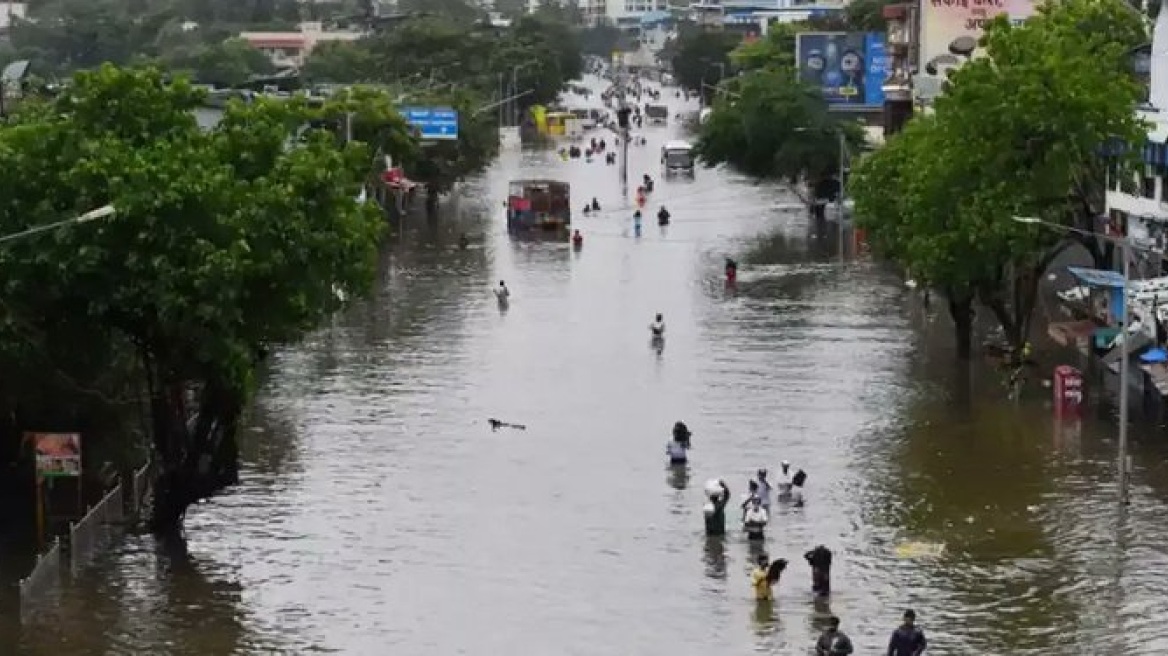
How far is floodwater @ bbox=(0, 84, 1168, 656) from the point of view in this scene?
32.5 m

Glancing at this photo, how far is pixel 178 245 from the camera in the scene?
3569 cm

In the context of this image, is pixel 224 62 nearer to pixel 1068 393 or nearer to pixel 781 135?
pixel 781 135

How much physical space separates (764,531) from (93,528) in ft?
34.5

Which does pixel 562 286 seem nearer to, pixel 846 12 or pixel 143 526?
pixel 143 526

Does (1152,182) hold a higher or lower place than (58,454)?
higher

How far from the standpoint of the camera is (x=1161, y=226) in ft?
192

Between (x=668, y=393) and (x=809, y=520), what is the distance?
14.1 m

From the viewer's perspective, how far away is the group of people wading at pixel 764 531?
97.0 ft

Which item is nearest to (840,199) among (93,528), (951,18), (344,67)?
(951,18)

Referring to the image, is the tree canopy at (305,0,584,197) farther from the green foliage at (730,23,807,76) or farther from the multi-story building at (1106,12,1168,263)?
the multi-story building at (1106,12,1168,263)

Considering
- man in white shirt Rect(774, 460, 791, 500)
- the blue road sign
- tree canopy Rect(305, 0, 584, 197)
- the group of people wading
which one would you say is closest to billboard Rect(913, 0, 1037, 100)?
the blue road sign

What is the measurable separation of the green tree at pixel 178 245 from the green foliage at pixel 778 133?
67.6 meters

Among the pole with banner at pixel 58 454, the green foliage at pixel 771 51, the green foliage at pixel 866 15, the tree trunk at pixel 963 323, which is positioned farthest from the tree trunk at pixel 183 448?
the green foliage at pixel 866 15

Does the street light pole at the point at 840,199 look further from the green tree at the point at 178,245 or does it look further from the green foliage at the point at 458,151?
the green tree at the point at 178,245
